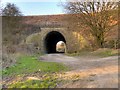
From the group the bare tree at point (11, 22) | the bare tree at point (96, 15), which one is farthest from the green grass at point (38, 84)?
the bare tree at point (11, 22)

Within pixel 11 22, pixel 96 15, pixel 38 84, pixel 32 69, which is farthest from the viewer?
pixel 11 22

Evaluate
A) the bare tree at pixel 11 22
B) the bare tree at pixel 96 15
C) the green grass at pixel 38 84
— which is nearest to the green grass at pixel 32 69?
the green grass at pixel 38 84

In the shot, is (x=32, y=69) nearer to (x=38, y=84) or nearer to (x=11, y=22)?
(x=38, y=84)

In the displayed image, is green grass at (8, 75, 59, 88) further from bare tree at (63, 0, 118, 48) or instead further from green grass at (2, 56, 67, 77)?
bare tree at (63, 0, 118, 48)

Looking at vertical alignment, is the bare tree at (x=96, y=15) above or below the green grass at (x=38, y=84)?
above

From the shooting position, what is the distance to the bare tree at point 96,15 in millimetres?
20172

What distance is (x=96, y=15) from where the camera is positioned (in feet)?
68.3

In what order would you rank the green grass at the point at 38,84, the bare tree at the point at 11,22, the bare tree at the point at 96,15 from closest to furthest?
the green grass at the point at 38,84 < the bare tree at the point at 96,15 < the bare tree at the point at 11,22

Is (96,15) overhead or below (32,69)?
overhead

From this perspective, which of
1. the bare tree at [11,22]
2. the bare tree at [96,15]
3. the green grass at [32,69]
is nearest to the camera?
the green grass at [32,69]

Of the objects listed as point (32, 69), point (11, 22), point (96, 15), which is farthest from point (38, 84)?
point (11, 22)

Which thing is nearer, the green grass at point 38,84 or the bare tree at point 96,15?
the green grass at point 38,84

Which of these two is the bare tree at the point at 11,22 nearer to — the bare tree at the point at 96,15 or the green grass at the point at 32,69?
the bare tree at the point at 96,15

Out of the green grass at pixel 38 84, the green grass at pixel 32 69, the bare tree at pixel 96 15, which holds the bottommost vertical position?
the green grass at pixel 38 84
